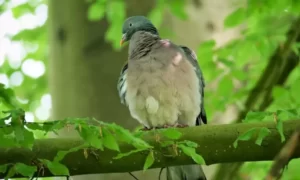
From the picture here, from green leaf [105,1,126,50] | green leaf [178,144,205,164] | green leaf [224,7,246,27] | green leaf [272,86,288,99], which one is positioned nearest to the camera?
green leaf [178,144,205,164]

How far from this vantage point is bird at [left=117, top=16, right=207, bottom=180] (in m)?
2.96

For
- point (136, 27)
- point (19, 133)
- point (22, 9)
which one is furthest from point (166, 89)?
point (22, 9)

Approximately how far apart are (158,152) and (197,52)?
2.01 metres

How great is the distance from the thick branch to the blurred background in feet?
3.34

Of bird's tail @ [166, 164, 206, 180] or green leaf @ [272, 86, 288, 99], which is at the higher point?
green leaf @ [272, 86, 288, 99]

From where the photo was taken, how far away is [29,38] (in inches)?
227

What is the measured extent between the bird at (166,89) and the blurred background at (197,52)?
409 mm

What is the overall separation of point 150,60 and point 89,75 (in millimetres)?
861

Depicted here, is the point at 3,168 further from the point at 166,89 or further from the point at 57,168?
the point at 166,89

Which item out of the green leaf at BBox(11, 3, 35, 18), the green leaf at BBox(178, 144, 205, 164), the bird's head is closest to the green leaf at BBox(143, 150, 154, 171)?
the green leaf at BBox(178, 144, 205, 164)

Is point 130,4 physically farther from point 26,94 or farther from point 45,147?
point 45,147

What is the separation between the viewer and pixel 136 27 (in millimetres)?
3588

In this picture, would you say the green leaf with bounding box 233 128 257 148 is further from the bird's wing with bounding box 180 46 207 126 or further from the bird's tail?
the bird's wing with bounding box 180 46 207 126

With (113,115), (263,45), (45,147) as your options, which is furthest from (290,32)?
→ (45,147)
